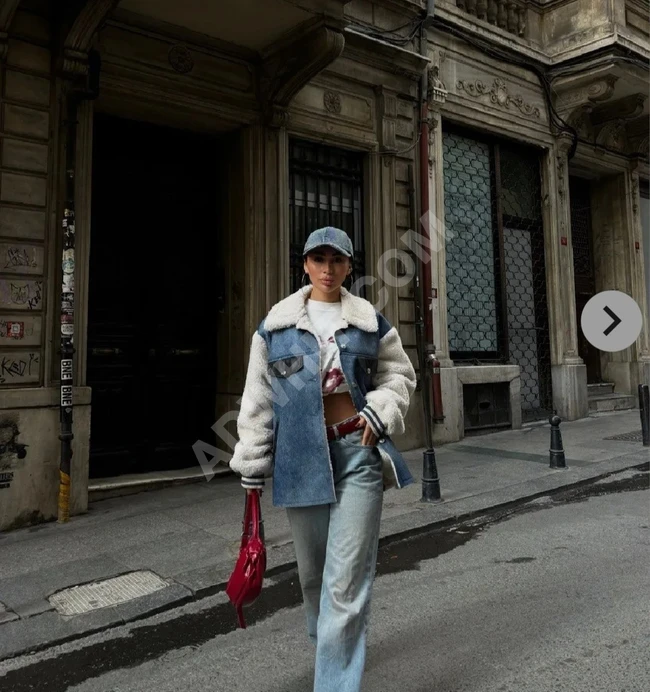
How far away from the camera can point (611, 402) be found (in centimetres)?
1389

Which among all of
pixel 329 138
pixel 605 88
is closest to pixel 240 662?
pixel 329 138

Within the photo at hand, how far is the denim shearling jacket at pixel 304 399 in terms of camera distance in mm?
2598

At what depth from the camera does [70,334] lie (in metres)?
6.32

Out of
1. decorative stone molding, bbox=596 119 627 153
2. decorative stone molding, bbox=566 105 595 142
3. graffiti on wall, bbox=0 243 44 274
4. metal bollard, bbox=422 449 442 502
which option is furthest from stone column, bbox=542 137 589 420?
graffiti on wall, bbox=0 243 44 274

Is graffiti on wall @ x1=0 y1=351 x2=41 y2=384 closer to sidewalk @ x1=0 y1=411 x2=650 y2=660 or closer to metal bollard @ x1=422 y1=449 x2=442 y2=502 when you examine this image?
sidewalk @ x1=0 y1=411 x2=650 y2=660

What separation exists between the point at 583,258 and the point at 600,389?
327 centimetres

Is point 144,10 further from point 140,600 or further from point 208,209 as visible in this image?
point 140,600

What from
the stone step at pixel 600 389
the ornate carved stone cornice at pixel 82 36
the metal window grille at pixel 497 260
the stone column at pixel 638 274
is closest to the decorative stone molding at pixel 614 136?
the stone column at pixel 638 274

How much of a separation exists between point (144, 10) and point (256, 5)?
1284 mm

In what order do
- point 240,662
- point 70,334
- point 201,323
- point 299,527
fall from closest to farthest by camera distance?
point 299,527
point 240,662
point 70,334
point 201,323

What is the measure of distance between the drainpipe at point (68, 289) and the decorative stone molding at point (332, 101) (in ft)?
11.7

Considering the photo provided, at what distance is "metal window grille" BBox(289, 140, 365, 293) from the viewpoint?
29.2ft

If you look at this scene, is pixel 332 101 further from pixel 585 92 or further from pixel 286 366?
pixel 286 366

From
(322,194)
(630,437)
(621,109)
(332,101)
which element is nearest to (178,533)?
(322,194)
